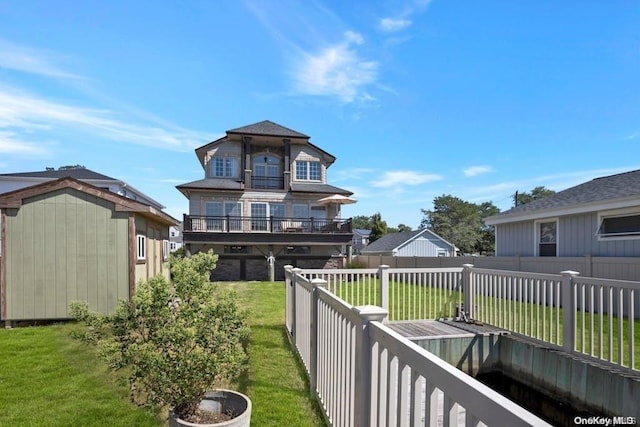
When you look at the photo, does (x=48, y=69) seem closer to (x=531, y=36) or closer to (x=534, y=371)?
(x=534, y=371)

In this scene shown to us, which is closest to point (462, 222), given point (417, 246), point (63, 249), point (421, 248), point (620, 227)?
point (421, 248)

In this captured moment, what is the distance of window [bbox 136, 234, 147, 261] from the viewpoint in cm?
905

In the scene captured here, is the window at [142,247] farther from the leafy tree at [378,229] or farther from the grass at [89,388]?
the leafy tree at [378,229]

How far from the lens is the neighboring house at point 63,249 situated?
7.00 m

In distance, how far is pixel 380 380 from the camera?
1800 mm

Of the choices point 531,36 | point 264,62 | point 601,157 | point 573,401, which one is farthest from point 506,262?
point 601,157

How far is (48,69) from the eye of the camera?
8383 mm

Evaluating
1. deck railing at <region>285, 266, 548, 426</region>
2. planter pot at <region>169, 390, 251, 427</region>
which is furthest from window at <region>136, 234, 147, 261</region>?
deck railing at <region>285, 266, 548, 426</region>

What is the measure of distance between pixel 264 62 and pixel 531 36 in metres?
8.37

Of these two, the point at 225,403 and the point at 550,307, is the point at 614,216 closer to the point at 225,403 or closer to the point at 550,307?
the point at 550,307

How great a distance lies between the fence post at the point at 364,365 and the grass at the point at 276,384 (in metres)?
1.38

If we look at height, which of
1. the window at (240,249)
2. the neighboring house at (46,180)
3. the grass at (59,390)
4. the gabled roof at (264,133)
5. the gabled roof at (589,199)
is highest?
the gabled roof at (264,133)

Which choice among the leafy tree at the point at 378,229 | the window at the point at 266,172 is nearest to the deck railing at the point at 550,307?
the window at the point at 266,172

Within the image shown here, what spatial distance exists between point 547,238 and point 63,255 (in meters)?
14.3
